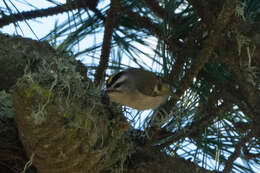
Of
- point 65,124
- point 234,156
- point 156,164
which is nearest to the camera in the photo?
point 65,124

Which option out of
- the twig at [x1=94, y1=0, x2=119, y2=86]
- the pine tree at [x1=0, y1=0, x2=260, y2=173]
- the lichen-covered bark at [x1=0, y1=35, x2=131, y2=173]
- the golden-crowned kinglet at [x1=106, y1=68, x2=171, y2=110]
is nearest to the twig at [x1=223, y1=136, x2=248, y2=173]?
the pine tree at [x1=0, y1=0, x2=260, y2=173]

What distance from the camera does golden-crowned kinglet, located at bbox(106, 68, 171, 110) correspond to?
4.78 feet

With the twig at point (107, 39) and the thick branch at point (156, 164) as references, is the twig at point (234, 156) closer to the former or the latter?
the thick branch at point (156, 164)

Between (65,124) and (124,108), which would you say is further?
(124,108)

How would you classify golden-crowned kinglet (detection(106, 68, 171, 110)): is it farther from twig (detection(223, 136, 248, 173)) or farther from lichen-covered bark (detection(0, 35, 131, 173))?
twig (detection(223, 136, 248, 173))

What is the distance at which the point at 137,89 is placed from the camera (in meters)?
1.50

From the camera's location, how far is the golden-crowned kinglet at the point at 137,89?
146cm

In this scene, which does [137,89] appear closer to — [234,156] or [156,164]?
[156,164]

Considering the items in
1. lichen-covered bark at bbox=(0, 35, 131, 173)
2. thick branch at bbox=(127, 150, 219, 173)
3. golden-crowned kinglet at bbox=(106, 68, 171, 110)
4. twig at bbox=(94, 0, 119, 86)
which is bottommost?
thick branch at bbox=(127, 150, 219, 173)

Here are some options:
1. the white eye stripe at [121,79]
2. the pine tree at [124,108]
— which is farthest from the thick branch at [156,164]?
the white eye stripe at [121,79]

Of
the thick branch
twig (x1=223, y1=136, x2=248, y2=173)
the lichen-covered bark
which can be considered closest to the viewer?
the lichen-covered bark

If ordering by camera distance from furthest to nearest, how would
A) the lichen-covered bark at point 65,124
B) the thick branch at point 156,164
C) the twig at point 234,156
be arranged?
the twig at point 234,156, the thick branch at point 156,164, the lichen-covered bark at point 65,124

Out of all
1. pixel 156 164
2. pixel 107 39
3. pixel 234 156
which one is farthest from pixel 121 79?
pixel 234 156

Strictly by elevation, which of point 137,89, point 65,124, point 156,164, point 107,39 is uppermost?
point 107,39
